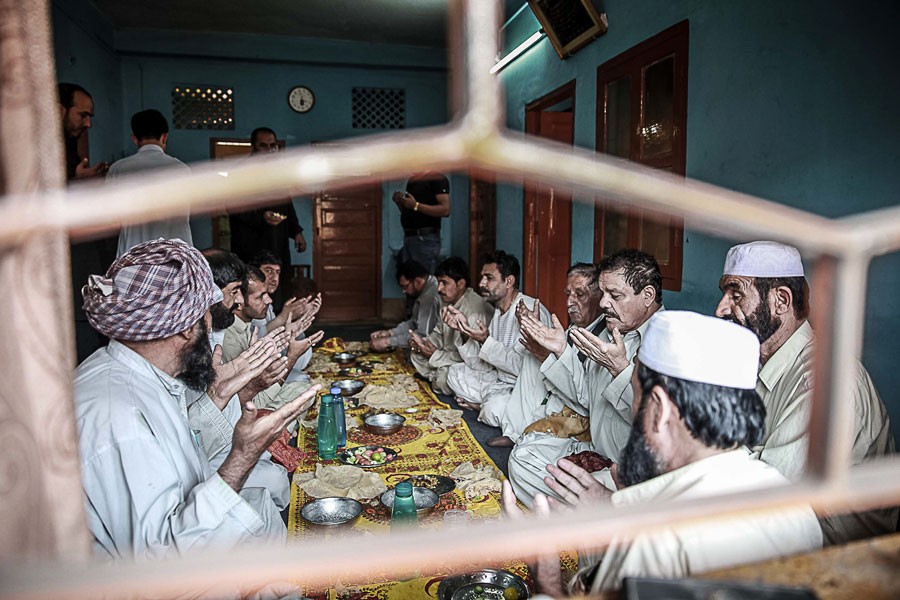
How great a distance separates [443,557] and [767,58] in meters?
3.85

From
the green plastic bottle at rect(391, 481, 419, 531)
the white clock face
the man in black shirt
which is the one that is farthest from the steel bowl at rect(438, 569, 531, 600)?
the white clock face

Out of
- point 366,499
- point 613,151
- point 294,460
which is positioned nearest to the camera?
point 366,499

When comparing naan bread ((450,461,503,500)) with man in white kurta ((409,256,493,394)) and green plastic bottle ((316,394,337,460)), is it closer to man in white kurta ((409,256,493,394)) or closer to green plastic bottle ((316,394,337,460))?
green plastic bottle ((316,394,337,460))

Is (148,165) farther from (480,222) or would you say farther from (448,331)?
(480,222)

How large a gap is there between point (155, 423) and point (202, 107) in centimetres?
866

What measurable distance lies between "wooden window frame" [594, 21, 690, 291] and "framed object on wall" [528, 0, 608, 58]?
1.20 feet

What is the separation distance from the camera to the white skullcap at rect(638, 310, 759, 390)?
5.14 feet

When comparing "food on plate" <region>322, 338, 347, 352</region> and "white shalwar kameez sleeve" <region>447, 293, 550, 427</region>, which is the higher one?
"white shalwar kameez sleeve" <region>447, 293, 550, 427</region>

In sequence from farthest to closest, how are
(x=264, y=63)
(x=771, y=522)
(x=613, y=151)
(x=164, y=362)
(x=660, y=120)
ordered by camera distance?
(x=264, y=63) → (x=613, y=151) → (x=660, y=120) → (x=164, y=362) → (x=771, y=522)

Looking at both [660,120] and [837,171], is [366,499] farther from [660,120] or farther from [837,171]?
[660,120]

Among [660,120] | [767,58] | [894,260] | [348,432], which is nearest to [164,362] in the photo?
[348,432]

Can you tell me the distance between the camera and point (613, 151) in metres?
5.59

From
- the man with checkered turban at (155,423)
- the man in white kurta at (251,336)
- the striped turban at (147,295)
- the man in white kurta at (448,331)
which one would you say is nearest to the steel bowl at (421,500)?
the man with checkered turban at (155,423)

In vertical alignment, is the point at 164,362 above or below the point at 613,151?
below
